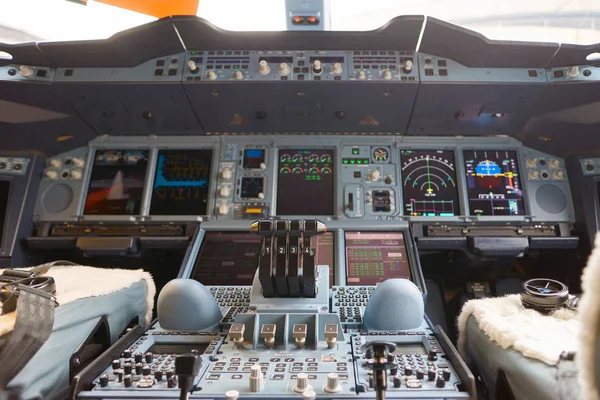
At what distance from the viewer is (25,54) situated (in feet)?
8.77

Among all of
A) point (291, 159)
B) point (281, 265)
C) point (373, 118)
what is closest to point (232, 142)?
point (291, 159)

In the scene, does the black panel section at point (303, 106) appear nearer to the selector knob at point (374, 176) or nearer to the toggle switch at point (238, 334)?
the selector knob at point (374, 176)

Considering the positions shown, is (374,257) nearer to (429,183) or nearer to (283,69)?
(429,183)

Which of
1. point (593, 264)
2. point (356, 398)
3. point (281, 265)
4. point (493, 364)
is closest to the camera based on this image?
point (593, 264)

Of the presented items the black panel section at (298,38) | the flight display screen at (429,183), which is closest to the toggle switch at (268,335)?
the flight display screen at (429,183)

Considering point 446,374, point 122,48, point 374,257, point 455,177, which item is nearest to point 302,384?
point 446,374

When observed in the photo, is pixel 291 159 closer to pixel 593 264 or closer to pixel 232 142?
pixel 232 142

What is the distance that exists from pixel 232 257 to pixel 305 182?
0.78 metres

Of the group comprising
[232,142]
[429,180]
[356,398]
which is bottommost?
[356,398]

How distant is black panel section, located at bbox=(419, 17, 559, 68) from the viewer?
8.27 ft

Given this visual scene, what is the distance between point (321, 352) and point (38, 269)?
47.2 inches

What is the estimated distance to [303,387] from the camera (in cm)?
129

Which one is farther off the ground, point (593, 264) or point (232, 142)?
point (232, 142)

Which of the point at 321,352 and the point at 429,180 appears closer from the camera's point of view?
the point at 321,352
